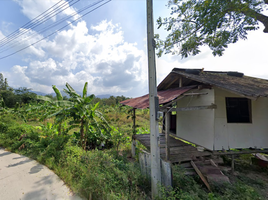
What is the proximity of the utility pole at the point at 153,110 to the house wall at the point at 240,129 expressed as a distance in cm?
283

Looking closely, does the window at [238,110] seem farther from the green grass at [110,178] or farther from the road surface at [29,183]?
the road surface at [29,183]

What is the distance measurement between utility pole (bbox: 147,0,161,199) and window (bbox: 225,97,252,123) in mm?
3505

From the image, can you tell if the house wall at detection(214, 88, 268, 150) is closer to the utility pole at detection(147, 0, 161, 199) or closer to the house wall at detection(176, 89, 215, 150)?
the house wall at detection(176, 89, 215, 150)

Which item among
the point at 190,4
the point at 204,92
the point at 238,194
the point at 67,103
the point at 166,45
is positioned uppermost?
the point at 190,4

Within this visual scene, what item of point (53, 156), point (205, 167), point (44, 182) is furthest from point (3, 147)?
point (205, 167)

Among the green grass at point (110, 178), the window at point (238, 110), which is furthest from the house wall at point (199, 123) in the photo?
the green grass at point (110, 178)

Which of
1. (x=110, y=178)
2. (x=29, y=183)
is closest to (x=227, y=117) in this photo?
(x=110, y=178)

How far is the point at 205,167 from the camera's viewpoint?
13.3ft

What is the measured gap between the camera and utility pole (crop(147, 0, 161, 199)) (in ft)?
9.50

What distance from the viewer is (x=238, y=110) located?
4902 millimetres

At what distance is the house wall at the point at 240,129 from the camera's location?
457 cm

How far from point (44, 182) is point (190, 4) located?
8.49 m

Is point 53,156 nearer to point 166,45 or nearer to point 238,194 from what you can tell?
point 238,194

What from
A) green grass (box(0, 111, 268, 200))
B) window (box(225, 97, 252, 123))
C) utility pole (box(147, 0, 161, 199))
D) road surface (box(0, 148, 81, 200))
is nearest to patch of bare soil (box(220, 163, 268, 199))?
green grass (box(0, 111, 268, 200))
